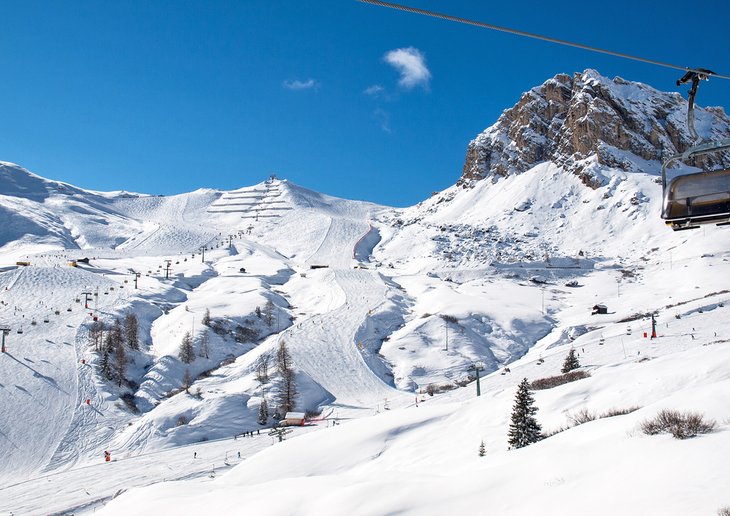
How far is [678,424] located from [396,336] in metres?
55.0

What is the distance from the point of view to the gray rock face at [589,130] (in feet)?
480

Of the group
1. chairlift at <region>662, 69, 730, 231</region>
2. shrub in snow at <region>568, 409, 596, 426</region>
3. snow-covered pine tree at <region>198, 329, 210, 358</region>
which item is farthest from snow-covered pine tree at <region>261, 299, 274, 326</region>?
chairlift at <region>662, 69, 730, 231</region>

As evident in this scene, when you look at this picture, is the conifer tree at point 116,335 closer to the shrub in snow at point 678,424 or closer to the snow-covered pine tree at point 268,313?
the snow-covered pine tree at point 268,313

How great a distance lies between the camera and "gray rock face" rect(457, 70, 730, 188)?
146 m

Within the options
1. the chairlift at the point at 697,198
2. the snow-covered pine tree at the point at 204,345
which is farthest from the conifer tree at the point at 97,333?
the chairlift at the point at 697,198

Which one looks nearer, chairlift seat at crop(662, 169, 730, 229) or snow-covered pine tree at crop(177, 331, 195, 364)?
chairlift seat at crop(662, 169, 730, 229)

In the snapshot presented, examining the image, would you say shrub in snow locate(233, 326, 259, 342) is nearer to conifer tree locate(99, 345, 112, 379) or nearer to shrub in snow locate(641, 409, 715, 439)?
conifer tree locate(99, 345, 112, 379)

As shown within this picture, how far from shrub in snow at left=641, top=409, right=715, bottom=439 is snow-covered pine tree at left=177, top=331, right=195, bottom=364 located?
50.7 m

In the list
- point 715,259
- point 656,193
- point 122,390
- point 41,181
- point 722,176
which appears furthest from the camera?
point 41,181

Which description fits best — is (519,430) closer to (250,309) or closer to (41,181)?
(250,309)

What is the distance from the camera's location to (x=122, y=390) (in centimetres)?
4847

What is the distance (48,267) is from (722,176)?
90236mm

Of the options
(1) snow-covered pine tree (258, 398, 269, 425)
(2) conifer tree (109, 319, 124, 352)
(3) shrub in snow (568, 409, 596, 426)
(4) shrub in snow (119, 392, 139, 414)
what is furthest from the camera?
(2) conifer tree (109, 319, 124, 352)

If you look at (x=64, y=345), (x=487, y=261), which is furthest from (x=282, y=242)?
(x=64, y=345)
